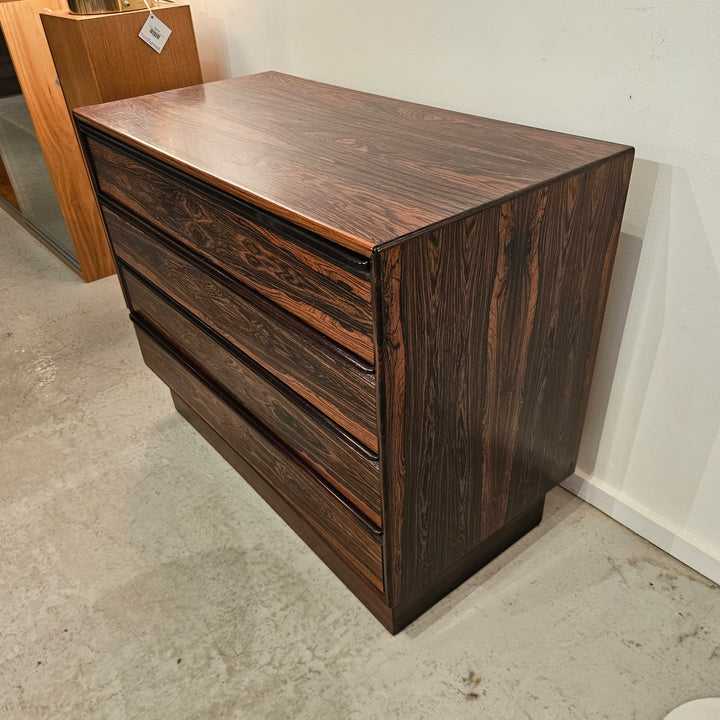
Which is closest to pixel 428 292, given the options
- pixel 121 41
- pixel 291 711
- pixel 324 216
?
pixel 324 216

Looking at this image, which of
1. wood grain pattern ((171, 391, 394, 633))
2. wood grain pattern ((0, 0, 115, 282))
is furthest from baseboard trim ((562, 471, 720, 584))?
wood grain pattern ((0, 0, 115, 282))

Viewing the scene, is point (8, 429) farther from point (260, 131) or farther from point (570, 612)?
point (570, 612)

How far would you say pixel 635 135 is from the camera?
1.12 m

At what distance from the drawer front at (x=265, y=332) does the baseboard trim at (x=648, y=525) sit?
75 cm

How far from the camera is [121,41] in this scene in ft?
5.74

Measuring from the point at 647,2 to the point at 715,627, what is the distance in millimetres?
1106

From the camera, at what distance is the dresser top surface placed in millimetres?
886

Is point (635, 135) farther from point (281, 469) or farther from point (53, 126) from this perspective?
point (53, 126)

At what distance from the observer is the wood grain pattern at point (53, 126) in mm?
2184

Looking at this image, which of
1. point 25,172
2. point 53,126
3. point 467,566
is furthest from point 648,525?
point 25,172

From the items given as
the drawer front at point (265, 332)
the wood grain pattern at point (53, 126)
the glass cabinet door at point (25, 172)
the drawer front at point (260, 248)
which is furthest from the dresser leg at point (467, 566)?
the glass cabinet door at point (25, 172)

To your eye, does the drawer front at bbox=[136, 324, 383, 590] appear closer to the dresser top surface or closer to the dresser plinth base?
the dresser plinth base

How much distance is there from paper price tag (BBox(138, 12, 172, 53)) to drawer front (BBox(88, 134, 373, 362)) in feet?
1.79

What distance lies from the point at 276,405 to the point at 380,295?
460mm
